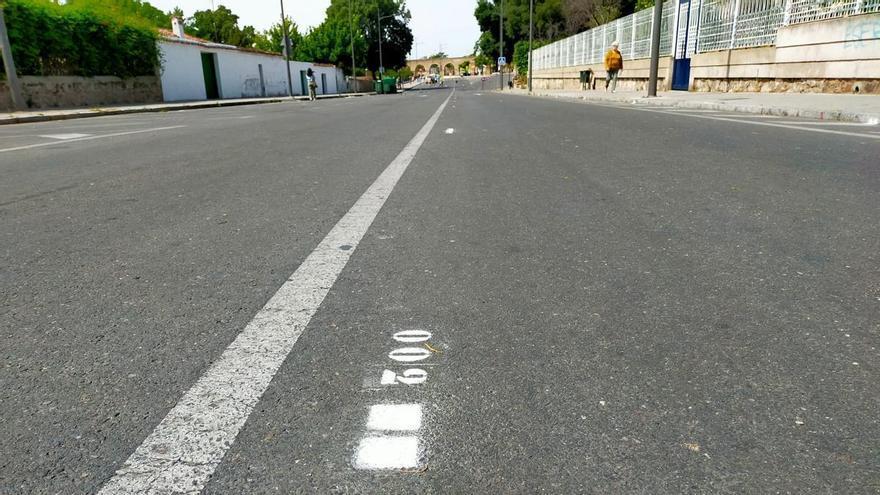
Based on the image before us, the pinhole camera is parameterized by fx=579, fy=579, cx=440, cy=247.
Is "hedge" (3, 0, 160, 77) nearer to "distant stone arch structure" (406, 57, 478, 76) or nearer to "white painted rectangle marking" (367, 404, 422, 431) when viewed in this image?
"white painted rectangle marking" (367, 404, 422, 431)

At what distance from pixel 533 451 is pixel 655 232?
2.15m

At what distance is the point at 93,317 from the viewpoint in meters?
2.13

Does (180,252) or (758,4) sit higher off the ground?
(758,4)

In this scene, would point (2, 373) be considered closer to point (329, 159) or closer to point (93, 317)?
point (93, 317)

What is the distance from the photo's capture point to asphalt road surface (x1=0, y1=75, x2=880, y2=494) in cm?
133

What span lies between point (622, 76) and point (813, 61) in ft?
49.7

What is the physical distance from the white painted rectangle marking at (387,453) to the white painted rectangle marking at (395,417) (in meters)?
0.04

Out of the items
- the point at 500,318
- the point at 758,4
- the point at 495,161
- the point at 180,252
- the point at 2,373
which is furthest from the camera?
the point at 758,4

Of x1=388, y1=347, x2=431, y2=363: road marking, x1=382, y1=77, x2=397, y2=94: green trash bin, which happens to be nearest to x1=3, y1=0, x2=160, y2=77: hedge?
x1=388, y1=347, x2=431, y2=363: road marking

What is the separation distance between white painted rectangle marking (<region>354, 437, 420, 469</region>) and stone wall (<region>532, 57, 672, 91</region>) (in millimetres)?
25342

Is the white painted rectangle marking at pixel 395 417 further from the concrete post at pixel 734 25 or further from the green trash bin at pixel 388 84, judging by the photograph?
the green trash bin at pixel 388 84

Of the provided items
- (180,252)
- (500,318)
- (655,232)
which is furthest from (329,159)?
(500,318)

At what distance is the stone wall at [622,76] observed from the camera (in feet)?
82.0

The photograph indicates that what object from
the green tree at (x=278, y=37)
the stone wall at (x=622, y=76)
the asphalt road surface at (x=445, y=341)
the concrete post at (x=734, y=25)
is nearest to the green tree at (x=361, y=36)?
the green tree at (x=278, y=37)
